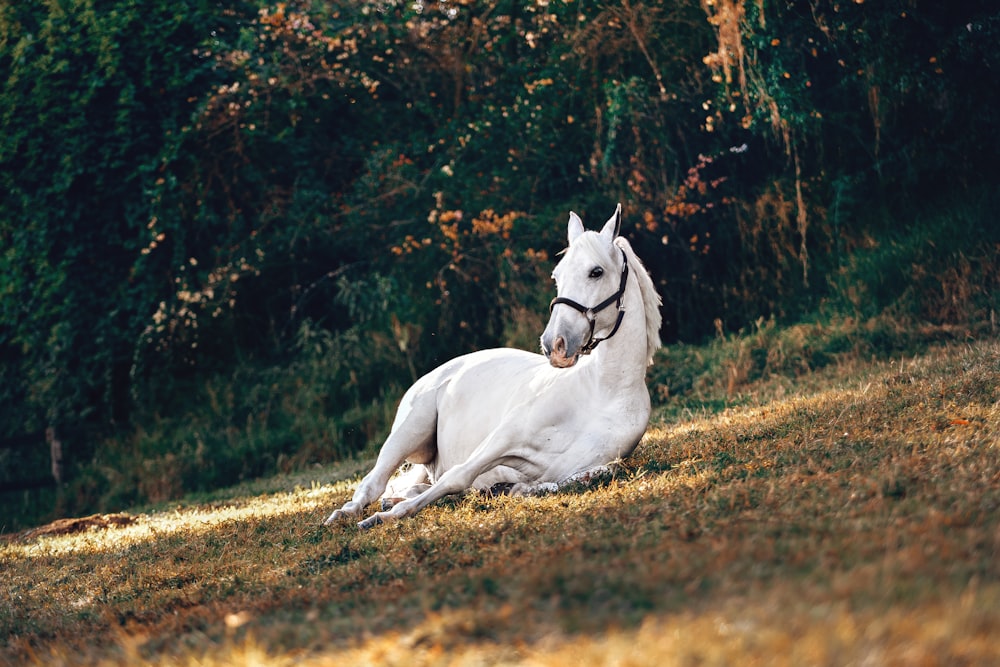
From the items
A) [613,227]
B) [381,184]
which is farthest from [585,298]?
[381,184]

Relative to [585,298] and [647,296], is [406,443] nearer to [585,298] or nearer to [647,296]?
[585,298]

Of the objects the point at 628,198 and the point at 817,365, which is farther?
the point at 628,198

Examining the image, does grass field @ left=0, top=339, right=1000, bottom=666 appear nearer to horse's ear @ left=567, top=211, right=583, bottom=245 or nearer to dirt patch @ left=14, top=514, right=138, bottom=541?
dirt patch @ left=14, top=514, right=138, bottom=541

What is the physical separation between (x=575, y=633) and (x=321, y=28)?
41.6ft

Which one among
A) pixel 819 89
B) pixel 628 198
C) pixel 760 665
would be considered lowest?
pixel 760 665

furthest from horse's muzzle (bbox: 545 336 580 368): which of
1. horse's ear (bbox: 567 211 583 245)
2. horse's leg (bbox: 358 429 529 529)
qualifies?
horse's ear (bbox: 567 211 583 245)

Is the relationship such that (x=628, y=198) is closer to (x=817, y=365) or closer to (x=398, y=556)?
(x=817, y=365)

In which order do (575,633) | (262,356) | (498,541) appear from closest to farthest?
(575,633) → (498,541) → (262,356)

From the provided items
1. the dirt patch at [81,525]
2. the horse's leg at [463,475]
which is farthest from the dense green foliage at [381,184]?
the horse's leg at [463,475]

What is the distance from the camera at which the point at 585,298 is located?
18.7 feet

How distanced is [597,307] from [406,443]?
1.72 metres

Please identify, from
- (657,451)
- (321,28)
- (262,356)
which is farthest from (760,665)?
(321,28)

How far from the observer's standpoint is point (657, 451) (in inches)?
254

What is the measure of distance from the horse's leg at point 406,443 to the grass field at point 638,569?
0.48m
